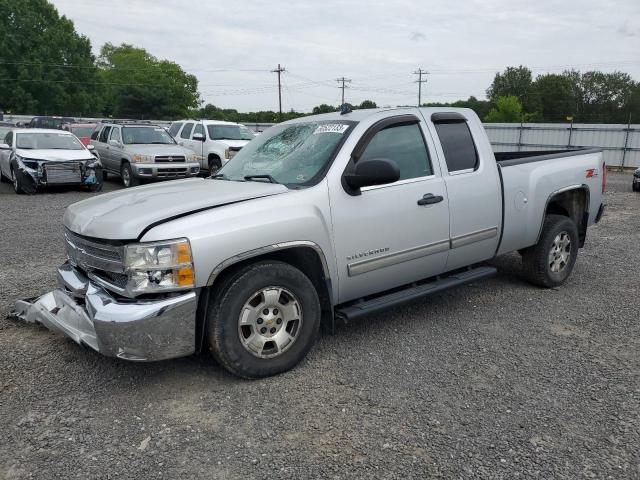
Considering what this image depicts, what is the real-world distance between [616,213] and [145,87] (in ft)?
258

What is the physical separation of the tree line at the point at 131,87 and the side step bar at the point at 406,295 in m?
30.4

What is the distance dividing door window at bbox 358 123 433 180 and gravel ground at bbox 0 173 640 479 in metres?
1.33

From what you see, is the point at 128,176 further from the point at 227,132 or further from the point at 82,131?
the point at 82,131

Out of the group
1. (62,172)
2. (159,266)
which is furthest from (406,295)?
(62,172)

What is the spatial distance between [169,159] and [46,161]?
2.91m

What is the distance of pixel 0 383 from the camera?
3500mm

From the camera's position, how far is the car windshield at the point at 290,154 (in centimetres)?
395

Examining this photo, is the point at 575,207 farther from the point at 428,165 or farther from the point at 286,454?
the point at 286,454

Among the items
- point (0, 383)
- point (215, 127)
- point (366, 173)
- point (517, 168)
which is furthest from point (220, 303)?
point (215, 127)

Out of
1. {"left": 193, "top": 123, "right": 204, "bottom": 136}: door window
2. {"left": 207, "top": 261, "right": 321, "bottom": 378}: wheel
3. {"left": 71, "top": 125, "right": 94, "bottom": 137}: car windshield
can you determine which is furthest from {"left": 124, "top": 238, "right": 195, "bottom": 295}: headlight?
{"left": 71, "top": 125, "right": 94, "bottom": 137}: car windshield

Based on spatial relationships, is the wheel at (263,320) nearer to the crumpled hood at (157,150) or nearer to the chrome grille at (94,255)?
the chrome grille at (94,255)

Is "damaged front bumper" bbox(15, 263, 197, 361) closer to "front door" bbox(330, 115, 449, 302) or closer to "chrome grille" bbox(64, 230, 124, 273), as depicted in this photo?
"chrome grille" bbox(64, 230, 124, 273)

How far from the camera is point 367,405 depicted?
3.26 meters

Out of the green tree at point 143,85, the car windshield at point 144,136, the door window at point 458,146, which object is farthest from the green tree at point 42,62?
the door window at point 458,146
